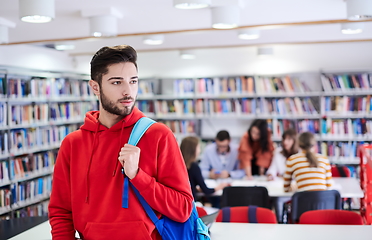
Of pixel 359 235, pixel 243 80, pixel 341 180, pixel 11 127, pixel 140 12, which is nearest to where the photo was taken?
pixel 359 235

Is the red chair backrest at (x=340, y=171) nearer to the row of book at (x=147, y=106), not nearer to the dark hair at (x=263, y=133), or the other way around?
the dark hair at (x=263, y=133)

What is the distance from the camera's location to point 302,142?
4.33m

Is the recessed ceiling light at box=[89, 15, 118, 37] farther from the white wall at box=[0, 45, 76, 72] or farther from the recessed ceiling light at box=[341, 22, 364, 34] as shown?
the recessed ceiling light at box=[341, 22, 364, 34]

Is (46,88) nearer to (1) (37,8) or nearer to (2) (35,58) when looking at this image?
(2) (35,58)

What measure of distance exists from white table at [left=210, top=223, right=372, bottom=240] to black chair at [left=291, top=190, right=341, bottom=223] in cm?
134

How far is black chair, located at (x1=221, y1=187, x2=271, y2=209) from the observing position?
13.8 feet

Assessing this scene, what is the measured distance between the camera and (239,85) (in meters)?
7.27

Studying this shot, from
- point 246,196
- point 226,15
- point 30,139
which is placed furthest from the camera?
point 30,139

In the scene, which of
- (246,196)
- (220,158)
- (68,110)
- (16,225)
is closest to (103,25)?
(16,225)

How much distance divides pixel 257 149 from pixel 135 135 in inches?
176

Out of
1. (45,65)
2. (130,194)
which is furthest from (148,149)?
(45,65)

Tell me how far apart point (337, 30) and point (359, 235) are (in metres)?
3.79

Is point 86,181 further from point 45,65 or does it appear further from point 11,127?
point 45,65

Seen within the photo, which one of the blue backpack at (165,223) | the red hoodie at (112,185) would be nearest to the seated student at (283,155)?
the blue backpack at (165,223)
